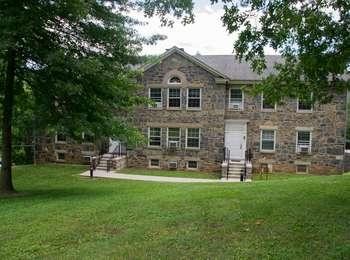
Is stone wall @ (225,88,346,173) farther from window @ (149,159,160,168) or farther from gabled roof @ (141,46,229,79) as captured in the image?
window @ (149,159,160,168)

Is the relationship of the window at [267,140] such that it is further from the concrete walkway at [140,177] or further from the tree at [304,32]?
the tree at [304,32]

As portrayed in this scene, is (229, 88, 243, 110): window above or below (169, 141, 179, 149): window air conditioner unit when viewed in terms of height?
above

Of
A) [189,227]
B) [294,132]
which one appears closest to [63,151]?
[294,132]

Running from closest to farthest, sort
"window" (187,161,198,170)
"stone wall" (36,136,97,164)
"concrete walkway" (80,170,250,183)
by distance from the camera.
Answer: "concrete walkway" (80,170,250,183), "window" (187,161,198,170), "stone wall" (36,136,97,164)

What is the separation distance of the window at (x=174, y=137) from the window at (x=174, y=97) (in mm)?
1503

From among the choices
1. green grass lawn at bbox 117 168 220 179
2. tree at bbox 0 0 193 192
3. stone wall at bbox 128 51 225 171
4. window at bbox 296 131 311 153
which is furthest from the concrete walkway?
tree at bbox 0 0 193 192

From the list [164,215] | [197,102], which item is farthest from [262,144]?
[164,215]

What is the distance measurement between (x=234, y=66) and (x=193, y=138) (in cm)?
517

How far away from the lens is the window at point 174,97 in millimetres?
28344

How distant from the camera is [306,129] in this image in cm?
2728

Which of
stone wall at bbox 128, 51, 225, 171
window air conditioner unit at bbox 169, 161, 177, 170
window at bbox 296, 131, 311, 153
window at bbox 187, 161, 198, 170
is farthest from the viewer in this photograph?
window air conditioner unit at bbox 169, 161, 177, 170

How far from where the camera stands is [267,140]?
27.8 meters

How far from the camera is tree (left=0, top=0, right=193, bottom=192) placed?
12938 millimetres

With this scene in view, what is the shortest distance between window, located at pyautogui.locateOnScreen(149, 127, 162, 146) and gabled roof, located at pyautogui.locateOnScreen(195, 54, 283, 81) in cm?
521
